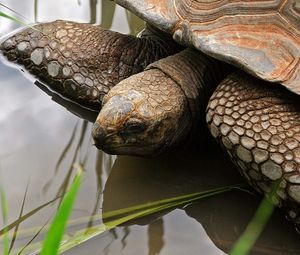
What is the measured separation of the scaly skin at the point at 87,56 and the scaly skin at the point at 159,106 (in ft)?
1.02

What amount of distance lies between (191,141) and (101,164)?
34 cm

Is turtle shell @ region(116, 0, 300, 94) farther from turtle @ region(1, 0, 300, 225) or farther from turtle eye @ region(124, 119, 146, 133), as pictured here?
Result: turtle eye @ region(124, 119, 146, 133)

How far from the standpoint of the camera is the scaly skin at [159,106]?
6.58ft

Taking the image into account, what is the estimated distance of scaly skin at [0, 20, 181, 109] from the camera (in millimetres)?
2574

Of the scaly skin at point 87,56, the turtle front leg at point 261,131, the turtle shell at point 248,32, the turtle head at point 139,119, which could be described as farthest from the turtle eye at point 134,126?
the scaly skin at point 87,56

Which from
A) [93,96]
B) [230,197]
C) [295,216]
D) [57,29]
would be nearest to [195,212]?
[230,197]

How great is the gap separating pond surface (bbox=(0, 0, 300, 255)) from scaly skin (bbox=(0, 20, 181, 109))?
10 cm

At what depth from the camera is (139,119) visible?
2012 mm

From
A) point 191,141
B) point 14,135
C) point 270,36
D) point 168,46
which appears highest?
point 270,36

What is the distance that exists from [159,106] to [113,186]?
1.11 feet

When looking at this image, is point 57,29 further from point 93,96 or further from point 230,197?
point 230,197

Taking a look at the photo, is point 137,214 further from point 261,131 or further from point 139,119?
point 261,131

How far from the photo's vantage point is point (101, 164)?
90.7 inches

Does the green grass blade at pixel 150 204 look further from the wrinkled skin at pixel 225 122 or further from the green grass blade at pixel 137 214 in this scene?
the wrinkled skin at pixel 225 122
